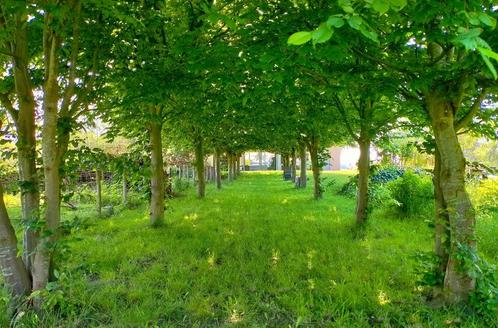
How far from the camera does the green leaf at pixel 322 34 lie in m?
1.32

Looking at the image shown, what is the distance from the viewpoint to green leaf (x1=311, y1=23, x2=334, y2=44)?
1.32 metres

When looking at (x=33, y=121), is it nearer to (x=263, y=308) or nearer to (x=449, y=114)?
(x=263, y=308)

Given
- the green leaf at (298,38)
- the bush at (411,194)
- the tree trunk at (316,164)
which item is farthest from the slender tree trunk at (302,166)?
the green leaf at (298,38)

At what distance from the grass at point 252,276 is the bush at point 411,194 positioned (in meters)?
0.56

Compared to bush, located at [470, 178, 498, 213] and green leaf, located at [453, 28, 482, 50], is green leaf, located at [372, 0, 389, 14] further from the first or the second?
bush, located at [470, 178, 498, 213]

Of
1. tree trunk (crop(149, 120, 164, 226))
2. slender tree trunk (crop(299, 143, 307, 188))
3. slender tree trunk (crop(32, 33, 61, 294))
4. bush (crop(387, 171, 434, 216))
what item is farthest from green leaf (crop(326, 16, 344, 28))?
slender tree trunk (crop(299, 143, 307, 188))

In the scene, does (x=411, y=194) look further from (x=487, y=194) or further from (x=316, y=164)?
(x=316, y=164)

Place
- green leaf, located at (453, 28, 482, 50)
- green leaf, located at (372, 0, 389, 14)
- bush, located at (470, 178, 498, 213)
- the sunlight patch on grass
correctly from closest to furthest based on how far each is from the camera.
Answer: green leaf, located at (453, 28, 482, 50)
green leaf, located at (372, 0, 389, 14)
the sunlight patch on grass
bush, located at (470, 178, 498, 213)

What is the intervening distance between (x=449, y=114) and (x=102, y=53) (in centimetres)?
399

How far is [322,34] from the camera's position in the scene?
134 centimetres

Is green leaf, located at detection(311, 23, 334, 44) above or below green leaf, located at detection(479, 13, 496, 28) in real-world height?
below

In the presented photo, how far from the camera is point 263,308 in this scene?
3869mm

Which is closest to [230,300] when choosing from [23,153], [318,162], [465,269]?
[465,269]

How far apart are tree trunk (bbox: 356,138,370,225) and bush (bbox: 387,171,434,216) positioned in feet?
4.37
